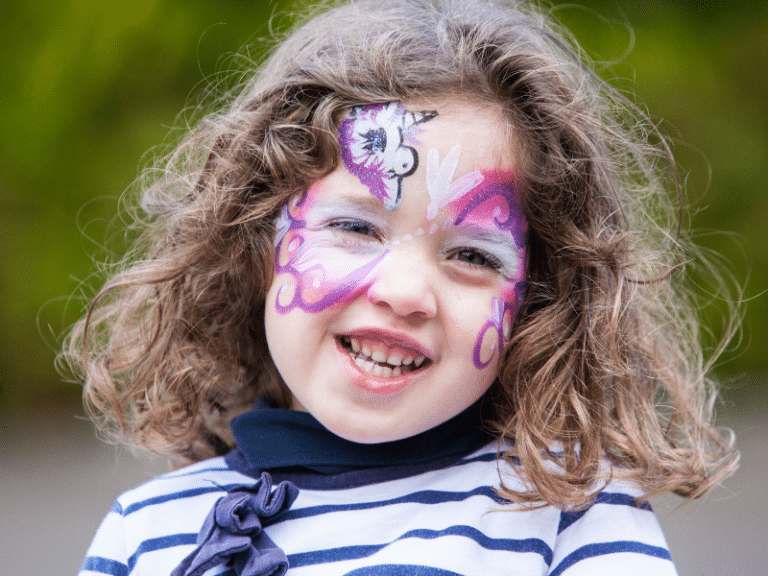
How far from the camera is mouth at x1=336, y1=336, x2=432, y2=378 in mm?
1481

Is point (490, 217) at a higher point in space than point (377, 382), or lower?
higher

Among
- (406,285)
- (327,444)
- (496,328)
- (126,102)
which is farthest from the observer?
(126,102)

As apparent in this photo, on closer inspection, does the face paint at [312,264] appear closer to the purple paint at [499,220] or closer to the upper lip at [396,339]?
the upper lip at [396,339]

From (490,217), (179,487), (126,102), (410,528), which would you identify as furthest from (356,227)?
(126,102)

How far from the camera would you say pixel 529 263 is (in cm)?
165

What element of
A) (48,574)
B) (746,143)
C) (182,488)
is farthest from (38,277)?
(746,143)

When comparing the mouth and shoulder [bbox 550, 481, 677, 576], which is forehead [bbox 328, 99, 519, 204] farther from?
shoulder [bbox 550, 481, 677, 576]

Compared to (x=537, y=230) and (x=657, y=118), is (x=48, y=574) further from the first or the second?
(x=657, y=118)

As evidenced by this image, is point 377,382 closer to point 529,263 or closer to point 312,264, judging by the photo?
point 312,264

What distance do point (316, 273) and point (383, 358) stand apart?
20 centimetres

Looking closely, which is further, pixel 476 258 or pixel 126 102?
pixel 126 102

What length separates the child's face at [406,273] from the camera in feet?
4.80

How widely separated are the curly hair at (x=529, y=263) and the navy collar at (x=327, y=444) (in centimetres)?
8

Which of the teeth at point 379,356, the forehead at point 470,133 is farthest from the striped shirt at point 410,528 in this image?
the forehead at point 470,133
